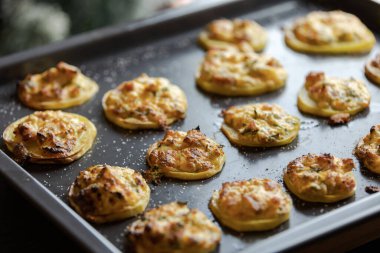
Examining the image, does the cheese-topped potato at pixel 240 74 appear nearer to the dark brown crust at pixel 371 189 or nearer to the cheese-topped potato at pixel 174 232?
the dark brown crust at pixel 371 189

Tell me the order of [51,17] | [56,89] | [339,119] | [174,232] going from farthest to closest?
[51,17], [56,89], [339,119], [174,232]

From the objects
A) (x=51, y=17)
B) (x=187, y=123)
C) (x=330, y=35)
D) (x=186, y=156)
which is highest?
(x=330, y=35)

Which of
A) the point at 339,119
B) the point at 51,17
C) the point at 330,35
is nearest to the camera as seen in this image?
the point at 339,119

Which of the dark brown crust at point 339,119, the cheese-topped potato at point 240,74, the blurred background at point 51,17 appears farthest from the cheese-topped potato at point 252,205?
the blurred background at point 51,17

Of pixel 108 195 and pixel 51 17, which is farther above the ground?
pixel 108 195

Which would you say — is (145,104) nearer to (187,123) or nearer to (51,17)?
(187,123)

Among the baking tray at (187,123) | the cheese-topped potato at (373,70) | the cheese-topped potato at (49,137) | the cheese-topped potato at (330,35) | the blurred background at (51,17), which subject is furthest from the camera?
the blurred background at (51,17)

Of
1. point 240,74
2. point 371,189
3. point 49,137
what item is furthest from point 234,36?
point 371,189
